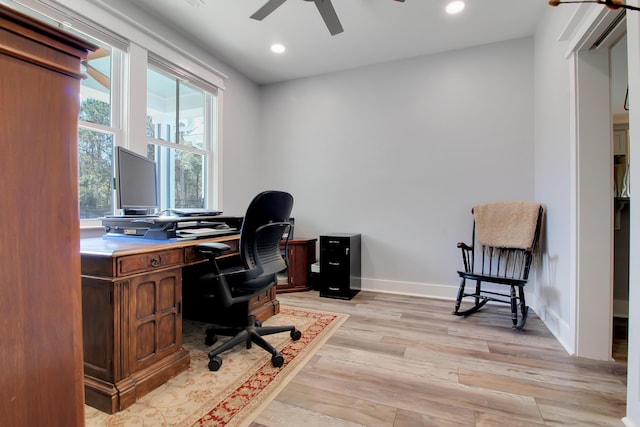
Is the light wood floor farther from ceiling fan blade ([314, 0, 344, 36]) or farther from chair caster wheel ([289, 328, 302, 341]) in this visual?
ceiling fan blade ([314, 0, 344, 36])

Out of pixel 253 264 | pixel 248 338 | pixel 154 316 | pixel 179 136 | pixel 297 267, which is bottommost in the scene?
pixel 248 338

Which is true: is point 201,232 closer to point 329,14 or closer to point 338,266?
point 338,266

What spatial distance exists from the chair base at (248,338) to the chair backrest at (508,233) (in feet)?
6.64

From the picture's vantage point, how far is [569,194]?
2119 mm

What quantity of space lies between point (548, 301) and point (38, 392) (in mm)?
3234

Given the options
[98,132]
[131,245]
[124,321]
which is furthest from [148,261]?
[98,132]

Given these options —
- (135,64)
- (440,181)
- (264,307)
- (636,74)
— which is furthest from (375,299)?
(135,64)

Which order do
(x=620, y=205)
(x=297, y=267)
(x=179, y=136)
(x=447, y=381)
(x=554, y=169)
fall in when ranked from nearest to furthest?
1. (x=447, y=381)
2. (x=554, y=169)
3. (x=620, y=205)
4. (x=179, y=136)
5. (x=297, y=267)

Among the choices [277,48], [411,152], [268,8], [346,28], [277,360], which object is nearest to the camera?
[277,360]

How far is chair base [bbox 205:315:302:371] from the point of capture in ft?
6.12

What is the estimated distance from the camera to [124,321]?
1.50 meters

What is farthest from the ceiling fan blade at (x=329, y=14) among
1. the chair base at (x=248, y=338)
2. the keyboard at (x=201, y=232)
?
the chair base at (x=248, y=338)

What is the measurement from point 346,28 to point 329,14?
61 cm

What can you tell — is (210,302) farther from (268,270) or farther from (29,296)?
(29,296)
